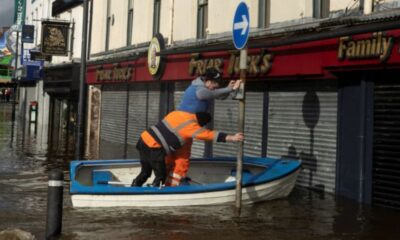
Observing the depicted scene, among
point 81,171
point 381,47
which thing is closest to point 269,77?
point 381,47

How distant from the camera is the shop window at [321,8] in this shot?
10950 mm

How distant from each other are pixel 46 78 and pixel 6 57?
3839cm

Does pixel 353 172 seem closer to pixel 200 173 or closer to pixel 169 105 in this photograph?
pixel 200 173

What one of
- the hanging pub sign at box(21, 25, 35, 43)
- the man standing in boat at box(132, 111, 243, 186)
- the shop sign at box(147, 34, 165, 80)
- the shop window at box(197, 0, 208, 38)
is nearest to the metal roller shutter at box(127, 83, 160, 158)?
the shop sign at box(147, 34, 165, 80)

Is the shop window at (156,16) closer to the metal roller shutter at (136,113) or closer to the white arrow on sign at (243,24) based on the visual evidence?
the metal roller shutter at (136,113)

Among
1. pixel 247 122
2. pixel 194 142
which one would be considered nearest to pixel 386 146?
pixel 247 122

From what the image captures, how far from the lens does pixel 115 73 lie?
19531 millimetres

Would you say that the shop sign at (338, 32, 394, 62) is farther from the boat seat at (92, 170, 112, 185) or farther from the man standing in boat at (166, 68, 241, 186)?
the boat seat at (92, 170, 112, 185)

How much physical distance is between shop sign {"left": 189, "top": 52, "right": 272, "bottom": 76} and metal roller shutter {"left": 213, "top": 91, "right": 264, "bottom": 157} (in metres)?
0.71

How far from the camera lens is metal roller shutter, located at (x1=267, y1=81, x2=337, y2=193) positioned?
10184mm

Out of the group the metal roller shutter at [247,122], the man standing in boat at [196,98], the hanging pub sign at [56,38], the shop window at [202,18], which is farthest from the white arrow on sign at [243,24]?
the hanging pub sign at [56,38]

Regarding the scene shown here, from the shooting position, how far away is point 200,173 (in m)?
10.1

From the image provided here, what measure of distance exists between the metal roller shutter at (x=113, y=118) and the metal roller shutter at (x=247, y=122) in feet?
17.7

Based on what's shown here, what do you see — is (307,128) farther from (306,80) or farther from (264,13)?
(264,13)
